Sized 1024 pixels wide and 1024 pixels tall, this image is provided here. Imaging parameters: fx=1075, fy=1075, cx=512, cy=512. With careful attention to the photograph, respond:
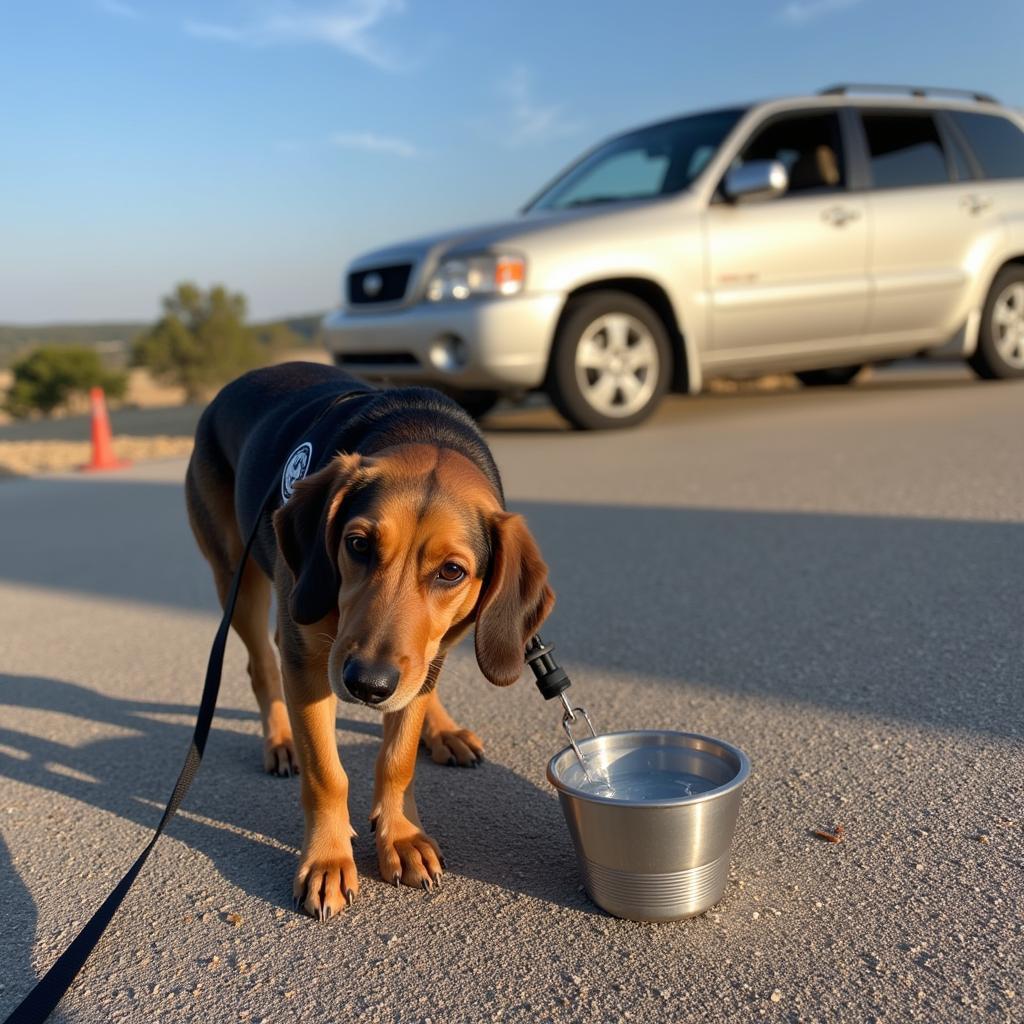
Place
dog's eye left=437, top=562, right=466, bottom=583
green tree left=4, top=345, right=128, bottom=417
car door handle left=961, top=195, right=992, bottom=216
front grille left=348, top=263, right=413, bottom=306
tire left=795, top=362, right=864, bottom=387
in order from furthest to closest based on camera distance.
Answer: green tree left=4, top=345, right=128, bottom=417 < tire left=795, top=362, right=864, bottom=387 < car door handle left=961, top=195, right=992, bottom=216 < front grille left=348, top=263, right=413, bottom=306 < dog's eye left=437, top=562, right=466, bottom=583

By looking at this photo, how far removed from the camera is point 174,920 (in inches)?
92.7

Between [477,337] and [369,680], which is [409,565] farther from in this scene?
[477,337]

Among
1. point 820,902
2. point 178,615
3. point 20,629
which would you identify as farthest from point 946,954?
point 20,629

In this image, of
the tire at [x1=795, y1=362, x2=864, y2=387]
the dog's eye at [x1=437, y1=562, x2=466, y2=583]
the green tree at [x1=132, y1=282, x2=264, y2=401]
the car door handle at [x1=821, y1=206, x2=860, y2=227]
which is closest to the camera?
the dog's eye at [x1=437, y1=562, x2=466, y2=583]

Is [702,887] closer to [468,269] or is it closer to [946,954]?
[946,954]

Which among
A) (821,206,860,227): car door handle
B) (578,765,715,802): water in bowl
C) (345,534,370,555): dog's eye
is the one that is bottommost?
(578,765,715,802): water in bowl

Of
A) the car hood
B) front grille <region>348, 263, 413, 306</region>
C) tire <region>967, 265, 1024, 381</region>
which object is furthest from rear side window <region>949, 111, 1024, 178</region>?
front grille <region>348, 263, 413, 306</region>

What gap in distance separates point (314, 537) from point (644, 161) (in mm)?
7564

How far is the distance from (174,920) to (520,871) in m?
Answer: 0.77

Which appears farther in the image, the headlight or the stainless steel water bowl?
the headlight

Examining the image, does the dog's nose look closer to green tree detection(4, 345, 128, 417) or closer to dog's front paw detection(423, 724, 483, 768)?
dog's front paw detection(423, 724, 483, 768)

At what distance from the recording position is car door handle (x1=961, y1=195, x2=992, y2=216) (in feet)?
31.3

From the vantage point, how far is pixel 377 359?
9.02 metres

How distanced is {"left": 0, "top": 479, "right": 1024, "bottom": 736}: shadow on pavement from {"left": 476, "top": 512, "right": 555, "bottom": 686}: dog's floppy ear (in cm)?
123
